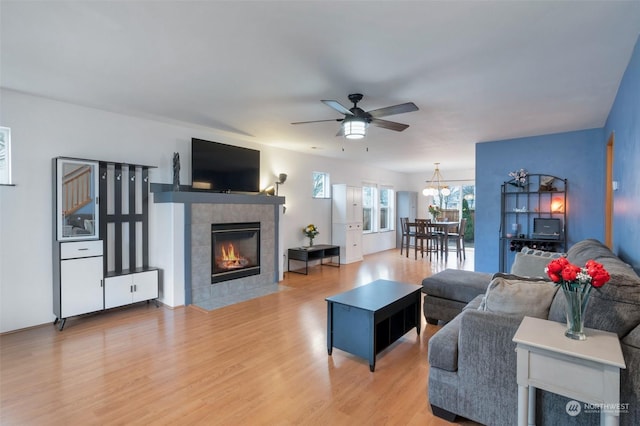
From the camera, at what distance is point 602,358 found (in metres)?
1.31

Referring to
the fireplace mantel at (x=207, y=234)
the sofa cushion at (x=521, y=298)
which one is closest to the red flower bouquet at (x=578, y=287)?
the sofa cushion at (x=521, y=298)

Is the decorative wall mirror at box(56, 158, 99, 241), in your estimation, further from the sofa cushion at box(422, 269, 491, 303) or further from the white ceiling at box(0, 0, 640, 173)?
the sofa cushion at box(422, 269, 491, 303)

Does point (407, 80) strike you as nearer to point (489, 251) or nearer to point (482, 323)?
point (482, 323)

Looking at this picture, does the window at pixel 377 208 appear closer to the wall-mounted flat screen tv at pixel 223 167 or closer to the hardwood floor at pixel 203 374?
the wall-mounted flat screen tv at pixel 223 167

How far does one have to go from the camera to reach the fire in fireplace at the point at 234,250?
4.70m

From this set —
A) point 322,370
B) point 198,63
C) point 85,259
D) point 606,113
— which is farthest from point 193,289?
point 606,113

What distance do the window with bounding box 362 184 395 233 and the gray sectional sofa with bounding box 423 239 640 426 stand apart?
21.7 feet

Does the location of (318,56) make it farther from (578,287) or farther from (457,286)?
(457,286)

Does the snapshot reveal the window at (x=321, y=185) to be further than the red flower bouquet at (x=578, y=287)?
Yes

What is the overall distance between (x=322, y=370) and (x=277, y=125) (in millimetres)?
3247

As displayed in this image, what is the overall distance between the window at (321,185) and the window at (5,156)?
501cm

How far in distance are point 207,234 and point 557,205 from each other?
545 cm

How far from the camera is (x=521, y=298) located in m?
1.89

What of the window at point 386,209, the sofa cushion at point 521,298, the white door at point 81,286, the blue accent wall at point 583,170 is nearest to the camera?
the sofa cushion at point 521,298
